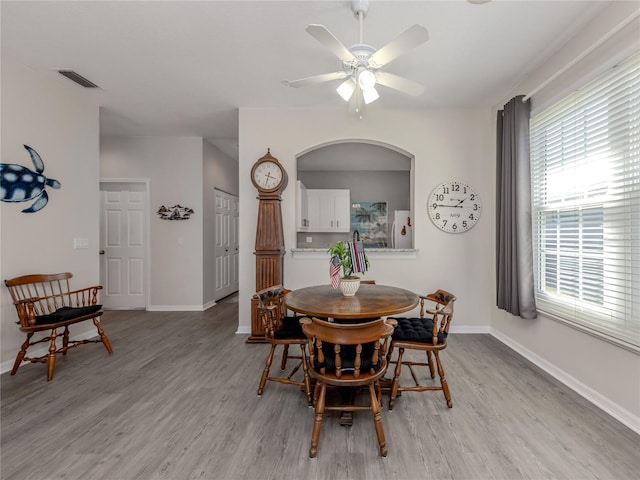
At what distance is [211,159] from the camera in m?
5.33

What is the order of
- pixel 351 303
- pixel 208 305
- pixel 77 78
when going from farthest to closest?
pixel 208 305 → pixel 77 78 → pixel 351 303

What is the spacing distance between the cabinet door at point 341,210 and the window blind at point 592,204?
3780mm

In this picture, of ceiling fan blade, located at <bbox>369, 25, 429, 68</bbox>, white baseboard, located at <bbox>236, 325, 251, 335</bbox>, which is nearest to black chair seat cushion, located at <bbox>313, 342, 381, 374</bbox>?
ceiling fan blade, located at <bbox>369, 25, 429, 68</bbox>

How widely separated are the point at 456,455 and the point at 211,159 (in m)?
5.13

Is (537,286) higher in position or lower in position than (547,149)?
lower

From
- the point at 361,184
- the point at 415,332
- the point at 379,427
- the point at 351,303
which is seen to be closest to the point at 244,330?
the point at 351,303

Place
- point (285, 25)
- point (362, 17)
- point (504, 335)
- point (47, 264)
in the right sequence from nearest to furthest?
point (362, 17)
point (285, 25)
point (47, 264)
point (504, 335)

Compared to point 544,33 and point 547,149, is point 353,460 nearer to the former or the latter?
point 547,149

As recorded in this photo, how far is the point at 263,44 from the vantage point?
2520 millimetres

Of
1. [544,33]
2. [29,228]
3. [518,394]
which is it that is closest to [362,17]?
[544,33]

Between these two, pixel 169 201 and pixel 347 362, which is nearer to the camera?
pixel 347 362

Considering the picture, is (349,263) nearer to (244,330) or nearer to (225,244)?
(244,330)

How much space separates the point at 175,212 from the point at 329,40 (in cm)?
396

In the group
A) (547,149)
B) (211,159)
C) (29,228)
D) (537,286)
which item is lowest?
(537,286)
